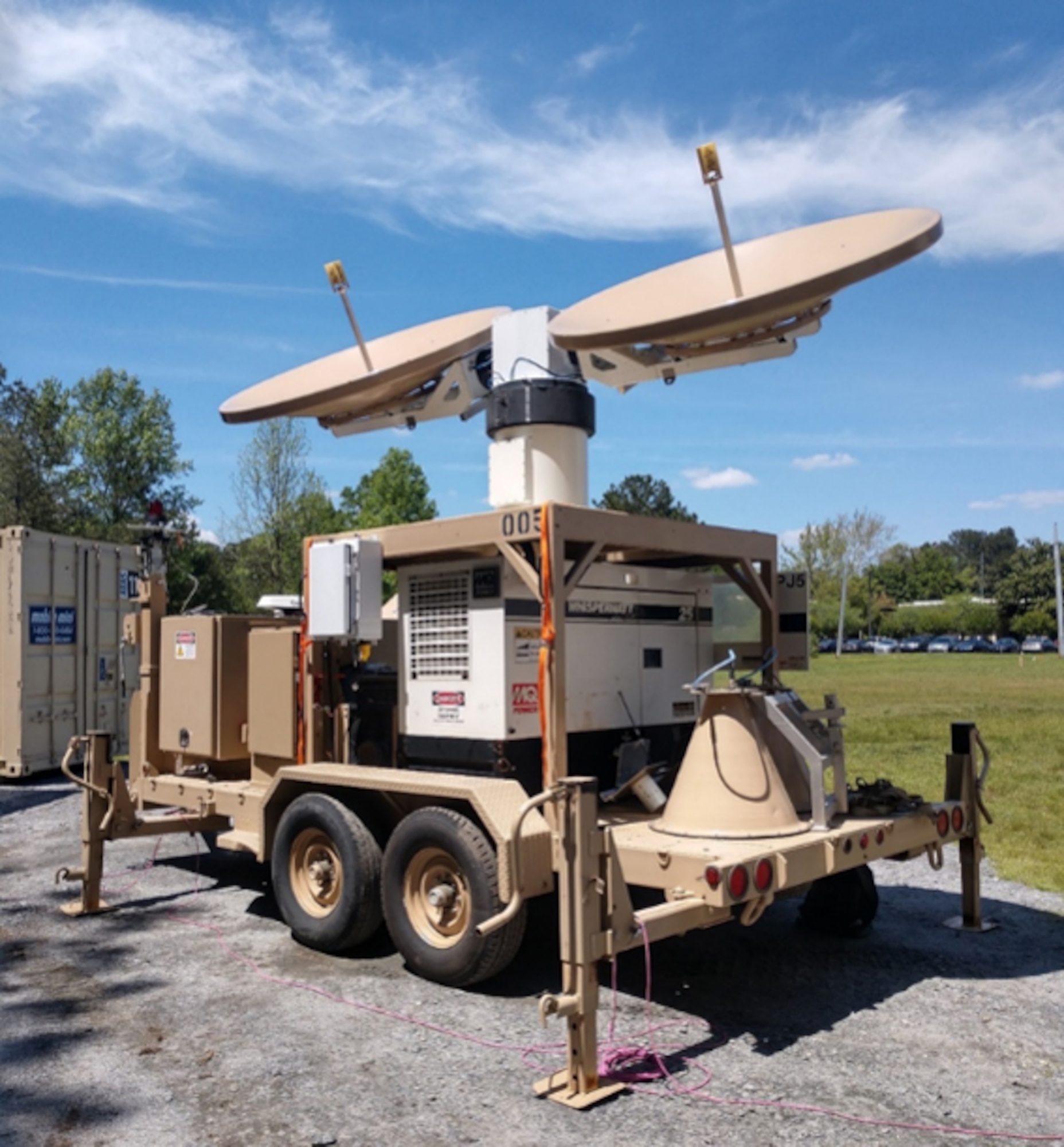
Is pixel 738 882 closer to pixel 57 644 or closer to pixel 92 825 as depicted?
pixel 92 825

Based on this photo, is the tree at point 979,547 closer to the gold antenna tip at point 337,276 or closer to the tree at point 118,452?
the tree at point 118,452

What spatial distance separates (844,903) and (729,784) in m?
1.85

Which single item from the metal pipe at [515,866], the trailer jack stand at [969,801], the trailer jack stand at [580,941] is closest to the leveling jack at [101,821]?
the metal pipe at [515,866]

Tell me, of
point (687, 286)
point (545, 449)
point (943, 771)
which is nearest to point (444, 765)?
point (545, 449)

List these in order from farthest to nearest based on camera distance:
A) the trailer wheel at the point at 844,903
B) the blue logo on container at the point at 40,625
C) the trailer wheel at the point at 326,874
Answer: the blue logo on container at the point at 40,625, the trailer wheel at the point at 844,903, the trailer wheel at the point at 326,874

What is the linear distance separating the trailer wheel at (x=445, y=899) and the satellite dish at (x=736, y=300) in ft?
8.94

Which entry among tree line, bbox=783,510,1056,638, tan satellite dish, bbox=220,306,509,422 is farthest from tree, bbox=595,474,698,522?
tan satellite dish, bbox=220,306,509,422

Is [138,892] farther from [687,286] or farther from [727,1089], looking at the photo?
[687,286]

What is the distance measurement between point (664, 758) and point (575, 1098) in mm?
3085

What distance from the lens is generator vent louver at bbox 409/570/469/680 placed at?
6.54m

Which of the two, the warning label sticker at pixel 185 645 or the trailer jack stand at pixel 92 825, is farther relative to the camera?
the warning label sticker at pixel 185 645

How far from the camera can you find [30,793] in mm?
13383

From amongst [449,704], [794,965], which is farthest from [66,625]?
[794,965]

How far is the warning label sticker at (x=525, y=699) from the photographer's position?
629 centimetres
